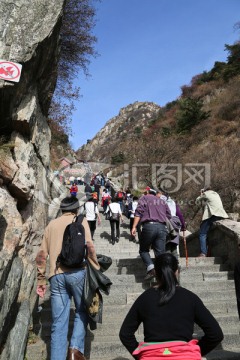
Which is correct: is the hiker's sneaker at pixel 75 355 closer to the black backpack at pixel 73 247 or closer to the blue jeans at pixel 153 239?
the black backpack at pixel 73 247

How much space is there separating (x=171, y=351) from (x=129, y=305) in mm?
3425

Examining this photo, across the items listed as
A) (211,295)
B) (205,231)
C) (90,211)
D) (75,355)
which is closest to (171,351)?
(75,355)

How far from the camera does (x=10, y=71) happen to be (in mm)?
5836

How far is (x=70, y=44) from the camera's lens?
50.4 feet

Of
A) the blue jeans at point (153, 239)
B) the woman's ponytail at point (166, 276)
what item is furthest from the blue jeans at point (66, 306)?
the blue jeans at point (153, 239)

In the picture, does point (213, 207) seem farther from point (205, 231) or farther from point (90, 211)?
point (90, 211)

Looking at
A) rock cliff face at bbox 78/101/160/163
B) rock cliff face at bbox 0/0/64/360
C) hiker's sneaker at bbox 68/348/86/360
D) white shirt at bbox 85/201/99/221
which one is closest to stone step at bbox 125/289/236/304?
rock cliff face at bbox 0/0/64/360

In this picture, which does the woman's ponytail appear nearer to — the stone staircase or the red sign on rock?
the stone staircase

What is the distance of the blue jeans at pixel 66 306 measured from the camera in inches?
157

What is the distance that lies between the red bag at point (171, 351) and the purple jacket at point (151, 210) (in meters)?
3.66

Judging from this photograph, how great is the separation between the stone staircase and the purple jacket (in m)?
1.24

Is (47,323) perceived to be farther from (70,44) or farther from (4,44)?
(70,44)

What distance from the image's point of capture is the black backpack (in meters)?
4.06

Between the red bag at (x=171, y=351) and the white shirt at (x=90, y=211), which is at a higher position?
the white shirt at (x=90, y=211)
